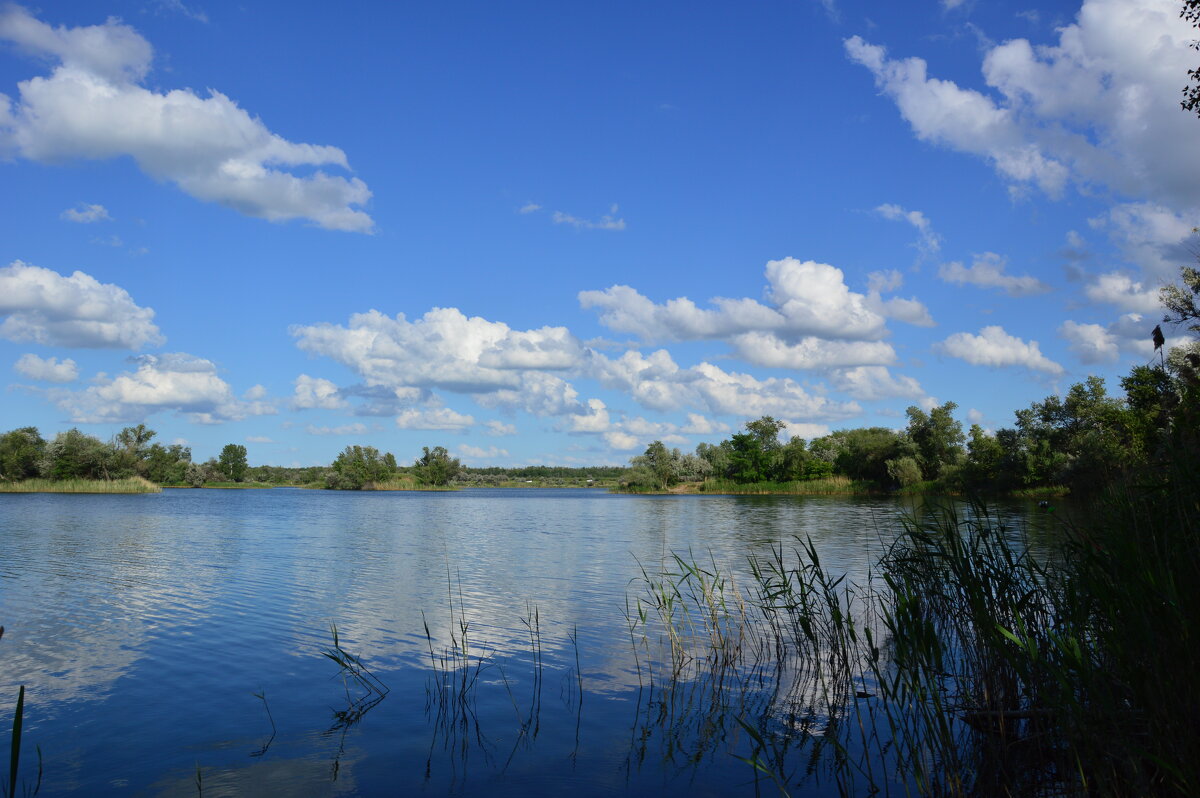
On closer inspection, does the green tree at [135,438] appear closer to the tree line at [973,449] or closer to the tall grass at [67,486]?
the tall grass at [67,486]

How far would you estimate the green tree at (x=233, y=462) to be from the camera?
14575 cm

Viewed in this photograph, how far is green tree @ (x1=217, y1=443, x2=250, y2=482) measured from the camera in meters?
146

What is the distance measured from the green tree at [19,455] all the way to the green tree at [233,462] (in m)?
57.2

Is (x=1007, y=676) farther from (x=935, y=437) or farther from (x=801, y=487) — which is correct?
(x=801, y=487)

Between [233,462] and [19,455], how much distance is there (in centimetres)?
6259

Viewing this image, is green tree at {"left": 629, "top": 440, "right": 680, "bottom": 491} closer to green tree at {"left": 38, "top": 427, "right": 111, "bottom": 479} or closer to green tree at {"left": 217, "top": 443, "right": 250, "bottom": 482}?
green tree at {"left": 38, "top": 427, "right": 111, "bottom": 479}

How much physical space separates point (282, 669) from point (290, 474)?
190089 mm

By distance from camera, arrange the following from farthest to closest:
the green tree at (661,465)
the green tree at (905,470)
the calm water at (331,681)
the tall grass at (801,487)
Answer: the green tree at (661,465)
the tall grass at (801,487)
the green tree at (905,470)
the calm water at (331,681)

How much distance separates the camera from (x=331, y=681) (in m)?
10.7

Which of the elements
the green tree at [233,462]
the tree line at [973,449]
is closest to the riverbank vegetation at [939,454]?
the tree line at [973,449]

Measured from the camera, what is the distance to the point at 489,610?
15.8 m

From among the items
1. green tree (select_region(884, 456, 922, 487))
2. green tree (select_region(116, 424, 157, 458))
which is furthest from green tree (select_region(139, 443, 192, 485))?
green tree (select_region(884, 456, 922, 487))

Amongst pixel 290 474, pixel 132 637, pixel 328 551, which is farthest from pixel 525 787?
pixel 290 474

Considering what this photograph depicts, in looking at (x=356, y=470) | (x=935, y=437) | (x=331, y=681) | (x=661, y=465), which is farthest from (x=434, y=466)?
(x=331, y=681)
